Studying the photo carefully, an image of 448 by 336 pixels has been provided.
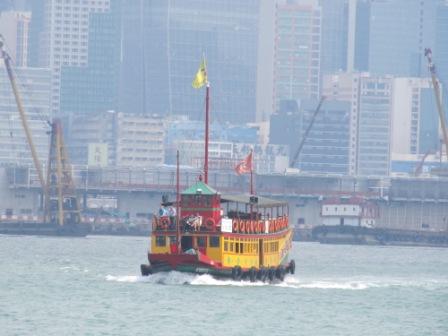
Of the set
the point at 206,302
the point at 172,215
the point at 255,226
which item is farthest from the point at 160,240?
the point at 206,302

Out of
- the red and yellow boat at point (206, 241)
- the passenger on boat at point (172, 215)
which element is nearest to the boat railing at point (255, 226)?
the red and yellow boat at point (206, 241)

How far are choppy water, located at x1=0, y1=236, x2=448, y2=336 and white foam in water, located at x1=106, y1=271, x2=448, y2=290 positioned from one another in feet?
0.17

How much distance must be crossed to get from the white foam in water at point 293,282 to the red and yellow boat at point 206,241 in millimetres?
337

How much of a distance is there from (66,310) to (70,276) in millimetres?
23678

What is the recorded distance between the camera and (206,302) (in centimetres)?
8988

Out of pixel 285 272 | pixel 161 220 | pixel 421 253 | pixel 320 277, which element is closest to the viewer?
pixel 161 220

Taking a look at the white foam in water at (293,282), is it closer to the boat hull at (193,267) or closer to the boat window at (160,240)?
the boat hull at (193,267)

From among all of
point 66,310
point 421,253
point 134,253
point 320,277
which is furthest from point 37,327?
Result: point 421,253

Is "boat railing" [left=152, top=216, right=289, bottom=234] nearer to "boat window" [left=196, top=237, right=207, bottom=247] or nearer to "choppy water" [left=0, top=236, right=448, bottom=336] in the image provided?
"boat window" [left=196, top=237, right=207, bottom=247]

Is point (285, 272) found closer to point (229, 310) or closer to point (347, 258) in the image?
point (229, 310)

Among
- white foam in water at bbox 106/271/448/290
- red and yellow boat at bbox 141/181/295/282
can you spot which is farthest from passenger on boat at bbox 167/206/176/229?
white foam in water at bbox 106/271/448/290

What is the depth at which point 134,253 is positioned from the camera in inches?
6161

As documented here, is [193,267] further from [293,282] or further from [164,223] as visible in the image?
[293,282]

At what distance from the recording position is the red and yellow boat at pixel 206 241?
98188 millimetres
